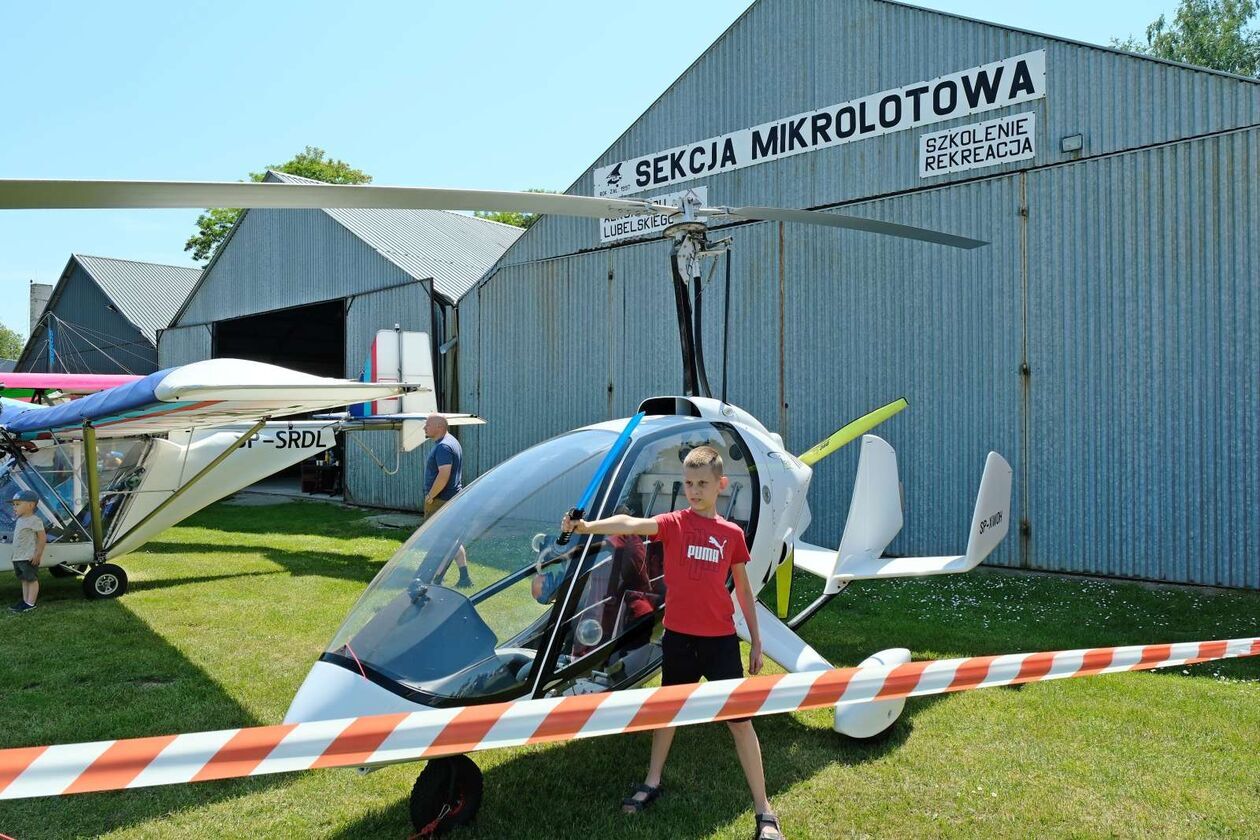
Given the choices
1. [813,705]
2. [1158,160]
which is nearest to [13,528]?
[813,705]

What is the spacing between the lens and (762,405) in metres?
11.1

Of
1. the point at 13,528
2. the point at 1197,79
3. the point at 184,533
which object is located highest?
the point at 1197,79

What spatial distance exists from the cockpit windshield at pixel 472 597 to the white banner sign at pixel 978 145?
7251 mm

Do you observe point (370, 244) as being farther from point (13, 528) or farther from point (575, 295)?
point (13, 528)

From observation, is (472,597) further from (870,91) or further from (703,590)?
(870,91)

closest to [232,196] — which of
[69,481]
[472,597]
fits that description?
[472,597]

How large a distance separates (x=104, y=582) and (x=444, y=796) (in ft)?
22.2

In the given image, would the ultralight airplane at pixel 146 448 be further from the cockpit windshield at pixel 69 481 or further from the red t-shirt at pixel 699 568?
the red t-shirt at pixel 699 568

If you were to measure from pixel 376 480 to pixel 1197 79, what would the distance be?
14648 millimetres

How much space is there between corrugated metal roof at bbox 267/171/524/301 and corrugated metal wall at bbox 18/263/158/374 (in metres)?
10.0

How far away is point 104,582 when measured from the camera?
841cm

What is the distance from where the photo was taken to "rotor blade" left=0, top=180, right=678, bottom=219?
2.54 metres

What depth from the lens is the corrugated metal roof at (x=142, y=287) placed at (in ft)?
90.1

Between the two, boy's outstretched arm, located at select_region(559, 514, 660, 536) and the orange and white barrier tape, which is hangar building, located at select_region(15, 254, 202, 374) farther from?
the orange and white barrier tape
